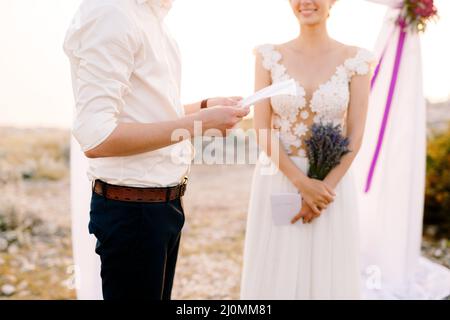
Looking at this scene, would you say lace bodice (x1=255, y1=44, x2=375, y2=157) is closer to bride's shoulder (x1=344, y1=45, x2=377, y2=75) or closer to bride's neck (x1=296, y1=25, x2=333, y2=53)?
bride's shoulder (x1=344, y1=45, x2=377, y2=75)

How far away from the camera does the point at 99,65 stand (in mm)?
1268

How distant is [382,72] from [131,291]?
104 inches

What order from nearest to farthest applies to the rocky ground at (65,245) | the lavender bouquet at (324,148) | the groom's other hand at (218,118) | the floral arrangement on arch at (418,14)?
the groom's other hand at (218,118) < the lavender bouquet at (324,148) < the floral arrangement on arch at (418,14) < the rocky ground at (65,245)

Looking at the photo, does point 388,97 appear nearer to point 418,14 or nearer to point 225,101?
point 418,14

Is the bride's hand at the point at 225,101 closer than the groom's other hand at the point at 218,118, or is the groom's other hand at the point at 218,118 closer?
the groom's other hand at the point at 218,118

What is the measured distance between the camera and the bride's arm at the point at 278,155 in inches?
90.3

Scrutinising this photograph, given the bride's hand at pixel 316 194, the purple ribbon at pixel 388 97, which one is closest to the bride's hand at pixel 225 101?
the bride's hand at pixel 316 194

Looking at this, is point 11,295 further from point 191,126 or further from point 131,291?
point 191,126

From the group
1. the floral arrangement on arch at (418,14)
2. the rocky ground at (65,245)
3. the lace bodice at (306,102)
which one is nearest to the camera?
the lace bodice at (306,102)

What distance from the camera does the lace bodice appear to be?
233 cm

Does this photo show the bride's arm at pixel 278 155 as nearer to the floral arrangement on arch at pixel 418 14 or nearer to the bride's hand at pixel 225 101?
the bride's hand at pixel 225 101

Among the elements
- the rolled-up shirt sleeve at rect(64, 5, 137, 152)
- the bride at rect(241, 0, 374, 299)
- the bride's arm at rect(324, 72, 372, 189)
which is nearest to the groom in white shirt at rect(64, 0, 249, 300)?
the rolled-up shirt sleeve at rect(64, 5, 137, 152)

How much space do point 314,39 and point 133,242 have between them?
5.03 ft

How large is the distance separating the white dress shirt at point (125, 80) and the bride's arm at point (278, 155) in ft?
2.71
